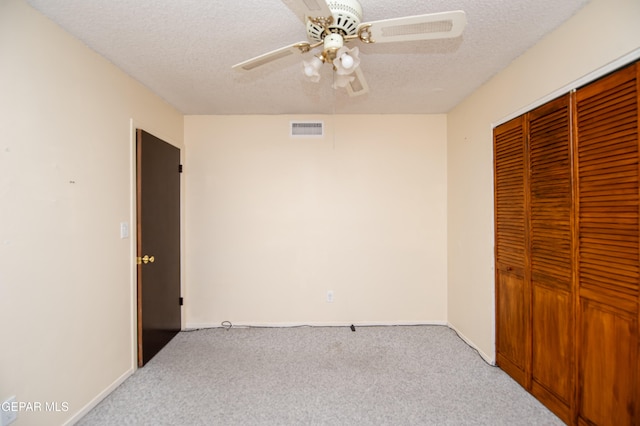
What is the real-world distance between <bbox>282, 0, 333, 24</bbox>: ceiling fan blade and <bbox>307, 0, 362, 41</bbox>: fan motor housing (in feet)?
0.43

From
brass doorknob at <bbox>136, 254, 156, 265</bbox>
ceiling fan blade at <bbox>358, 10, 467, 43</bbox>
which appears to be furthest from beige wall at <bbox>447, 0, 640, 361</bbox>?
brass doorknob at <bbox>136, 254, 156, 265</bbox>

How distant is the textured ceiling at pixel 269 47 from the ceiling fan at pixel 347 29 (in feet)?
1.03

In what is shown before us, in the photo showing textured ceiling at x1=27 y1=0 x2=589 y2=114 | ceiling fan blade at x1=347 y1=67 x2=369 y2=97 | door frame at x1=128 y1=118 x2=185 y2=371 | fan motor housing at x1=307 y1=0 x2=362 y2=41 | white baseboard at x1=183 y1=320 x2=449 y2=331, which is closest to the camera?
fan motor housing at x1=307 y1=0 x2=362 y2=41

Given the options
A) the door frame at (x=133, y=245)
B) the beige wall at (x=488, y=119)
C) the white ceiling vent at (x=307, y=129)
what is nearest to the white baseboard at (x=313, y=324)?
the beige wall at (x=488, y=119)

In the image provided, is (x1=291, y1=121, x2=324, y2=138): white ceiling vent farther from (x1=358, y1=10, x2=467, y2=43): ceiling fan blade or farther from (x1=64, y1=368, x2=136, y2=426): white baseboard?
(x1=64, y1=368, x2=136, y2=426): white baseboard

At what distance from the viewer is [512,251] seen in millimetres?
2160

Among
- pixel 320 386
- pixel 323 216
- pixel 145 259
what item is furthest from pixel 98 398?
pixel 323 216

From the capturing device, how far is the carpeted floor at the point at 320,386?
1802mm

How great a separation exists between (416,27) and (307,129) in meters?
2.14

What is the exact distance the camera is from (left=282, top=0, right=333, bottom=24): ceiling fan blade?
39.6 inches

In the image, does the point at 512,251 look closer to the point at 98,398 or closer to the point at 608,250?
the point at 608,250

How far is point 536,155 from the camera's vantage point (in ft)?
6.27

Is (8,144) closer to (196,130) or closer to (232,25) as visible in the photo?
(232,25)

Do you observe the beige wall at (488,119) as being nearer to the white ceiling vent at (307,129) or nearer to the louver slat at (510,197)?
the louver slat at (510,197)
